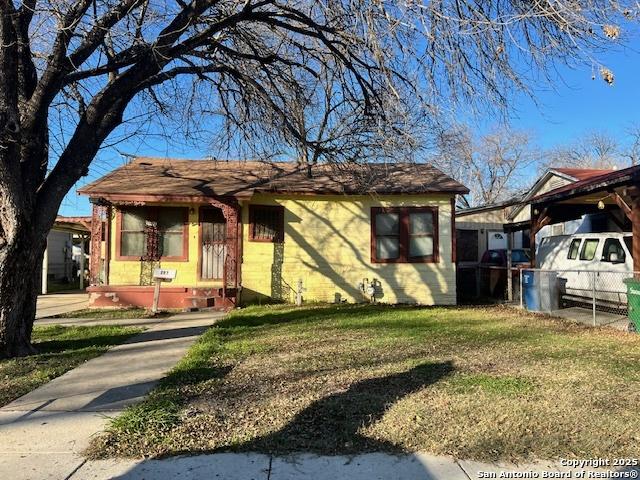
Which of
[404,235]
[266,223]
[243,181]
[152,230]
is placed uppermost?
[243,181]

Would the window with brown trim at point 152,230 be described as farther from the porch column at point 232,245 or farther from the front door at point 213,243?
the porch column at point 232,245

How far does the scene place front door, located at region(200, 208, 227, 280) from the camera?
1516cm

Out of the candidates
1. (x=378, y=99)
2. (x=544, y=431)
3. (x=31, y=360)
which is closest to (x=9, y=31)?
(x=31, y=360)

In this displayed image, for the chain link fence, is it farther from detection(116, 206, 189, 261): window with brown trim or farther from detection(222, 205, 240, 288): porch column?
detection(116, 206, 189, 261): window with brown trim

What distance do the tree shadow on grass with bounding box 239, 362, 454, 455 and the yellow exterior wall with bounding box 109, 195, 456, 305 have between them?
9.11 m

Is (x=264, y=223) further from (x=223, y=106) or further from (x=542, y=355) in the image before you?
(x=542, y=355)

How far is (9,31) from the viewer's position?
6961mm

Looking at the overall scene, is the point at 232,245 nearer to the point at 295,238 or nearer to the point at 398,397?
the point at 295,238

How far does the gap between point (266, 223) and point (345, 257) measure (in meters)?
2.51

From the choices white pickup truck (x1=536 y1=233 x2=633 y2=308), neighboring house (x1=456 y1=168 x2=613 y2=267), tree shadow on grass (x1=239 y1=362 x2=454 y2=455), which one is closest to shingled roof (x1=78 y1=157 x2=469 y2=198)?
white pickup truck (x1=536 y1=233 x2=633 y2=308)

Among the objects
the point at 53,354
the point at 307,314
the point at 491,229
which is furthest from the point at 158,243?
the point at 491,229

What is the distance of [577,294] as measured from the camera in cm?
1296

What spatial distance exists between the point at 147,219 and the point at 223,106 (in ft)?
17.6

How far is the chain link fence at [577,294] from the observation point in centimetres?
1159
